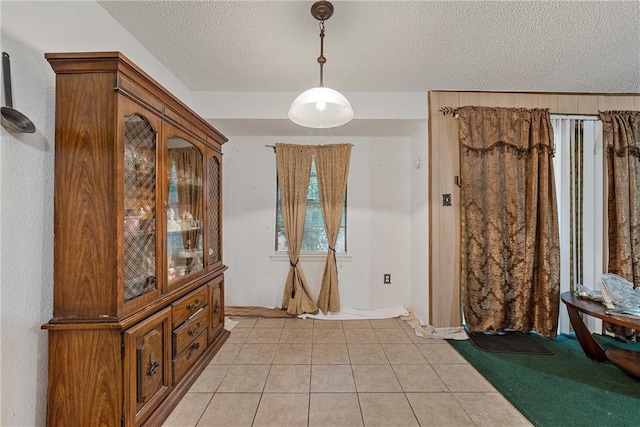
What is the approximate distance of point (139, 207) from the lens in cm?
144

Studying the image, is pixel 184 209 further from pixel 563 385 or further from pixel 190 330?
pixel 563 385

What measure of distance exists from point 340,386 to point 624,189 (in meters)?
3.17

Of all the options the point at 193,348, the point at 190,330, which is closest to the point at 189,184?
the point at 190,330

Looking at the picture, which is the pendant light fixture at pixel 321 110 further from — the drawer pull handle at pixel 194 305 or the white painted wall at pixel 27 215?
the drawer pull handle at pixel 194 305

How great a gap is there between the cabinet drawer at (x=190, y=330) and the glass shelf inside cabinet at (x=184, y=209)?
0.33m

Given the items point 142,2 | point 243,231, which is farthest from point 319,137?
point 142,2

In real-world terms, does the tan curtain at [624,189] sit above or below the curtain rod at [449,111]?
below

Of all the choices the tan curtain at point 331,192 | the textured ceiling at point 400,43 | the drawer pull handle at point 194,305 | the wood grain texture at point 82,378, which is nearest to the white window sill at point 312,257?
the tan curtain at point 331,192

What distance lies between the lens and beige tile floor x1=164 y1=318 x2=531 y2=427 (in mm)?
1546

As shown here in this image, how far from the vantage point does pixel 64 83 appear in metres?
Answer: 1.23

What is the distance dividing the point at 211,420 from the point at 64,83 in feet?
6.40

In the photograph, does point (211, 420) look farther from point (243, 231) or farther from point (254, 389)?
point (243, 231)

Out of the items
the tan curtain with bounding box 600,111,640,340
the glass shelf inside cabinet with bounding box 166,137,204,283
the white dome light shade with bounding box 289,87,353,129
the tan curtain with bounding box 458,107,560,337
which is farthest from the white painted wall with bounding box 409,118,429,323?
the glass shelf inside cabinet with bounding box 166,137,204,283

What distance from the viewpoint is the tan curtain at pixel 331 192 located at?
3.09 meters
